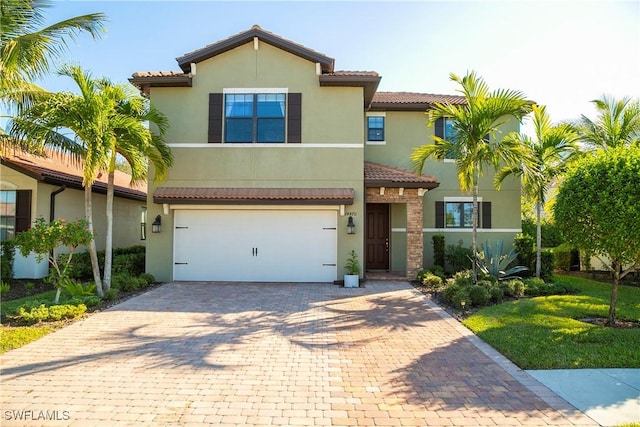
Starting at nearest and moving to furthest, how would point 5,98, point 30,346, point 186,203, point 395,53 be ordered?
point 30,346 → point 5,98 → point 395,53 → point 186,203

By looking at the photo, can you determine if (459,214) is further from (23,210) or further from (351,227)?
(23,210)

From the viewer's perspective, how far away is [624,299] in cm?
1084

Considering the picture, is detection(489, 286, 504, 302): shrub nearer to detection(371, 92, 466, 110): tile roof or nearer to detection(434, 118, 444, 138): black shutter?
detection(434, 118, 444, 138): black shutter

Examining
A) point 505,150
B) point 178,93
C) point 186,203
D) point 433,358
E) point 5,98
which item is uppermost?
point 178,93

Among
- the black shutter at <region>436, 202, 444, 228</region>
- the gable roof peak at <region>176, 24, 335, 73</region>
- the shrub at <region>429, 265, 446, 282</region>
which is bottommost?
the shrub at <region>429, 265, 446, 282</region>

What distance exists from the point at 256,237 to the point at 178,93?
577cm

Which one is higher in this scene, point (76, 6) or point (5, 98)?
point (76, 6)

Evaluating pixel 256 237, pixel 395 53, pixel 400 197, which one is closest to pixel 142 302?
pixel 256 237

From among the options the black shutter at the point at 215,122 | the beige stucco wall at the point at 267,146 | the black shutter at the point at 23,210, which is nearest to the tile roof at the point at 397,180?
the beige stucco wall at the point at 267,146

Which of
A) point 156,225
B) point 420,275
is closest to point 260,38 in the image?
point 156,225

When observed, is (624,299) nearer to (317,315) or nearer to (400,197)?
(400,197)

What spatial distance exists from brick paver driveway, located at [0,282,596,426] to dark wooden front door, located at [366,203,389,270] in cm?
664

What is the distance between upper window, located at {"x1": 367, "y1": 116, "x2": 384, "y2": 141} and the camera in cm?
1628

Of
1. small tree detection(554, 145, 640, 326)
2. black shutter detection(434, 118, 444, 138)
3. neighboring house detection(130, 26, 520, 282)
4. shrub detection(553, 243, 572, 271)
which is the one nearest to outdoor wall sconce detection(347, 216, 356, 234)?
neighboring house detection(130, 26, 520, 282)
